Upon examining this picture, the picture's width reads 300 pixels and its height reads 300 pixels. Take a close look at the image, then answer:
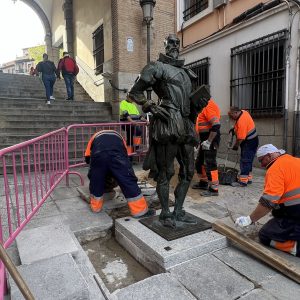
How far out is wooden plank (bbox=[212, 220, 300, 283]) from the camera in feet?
7.68

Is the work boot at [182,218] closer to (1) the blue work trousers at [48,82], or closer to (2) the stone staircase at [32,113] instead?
(2) the stone staircase at [32,113]

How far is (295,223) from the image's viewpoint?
2.71 meters

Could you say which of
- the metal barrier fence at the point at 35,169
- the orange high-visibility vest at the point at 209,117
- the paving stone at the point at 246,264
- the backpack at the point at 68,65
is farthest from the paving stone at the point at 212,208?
the backpack at the point at 68,65

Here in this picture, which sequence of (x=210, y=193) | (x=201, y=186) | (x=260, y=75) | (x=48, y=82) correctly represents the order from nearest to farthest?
(x=210, y=193), (x=201, y=186), (x=260, y=75), (x=48, y=82)

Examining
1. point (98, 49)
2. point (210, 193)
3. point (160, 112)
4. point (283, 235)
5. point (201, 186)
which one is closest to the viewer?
point (283, 235)

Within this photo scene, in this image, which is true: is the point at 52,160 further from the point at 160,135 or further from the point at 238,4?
the point at 238,4

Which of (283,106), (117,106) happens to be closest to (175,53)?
(283,106)

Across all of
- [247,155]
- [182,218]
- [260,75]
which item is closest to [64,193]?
[182,218]

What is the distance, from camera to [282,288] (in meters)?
2.24

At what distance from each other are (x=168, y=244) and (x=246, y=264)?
2.41 feet

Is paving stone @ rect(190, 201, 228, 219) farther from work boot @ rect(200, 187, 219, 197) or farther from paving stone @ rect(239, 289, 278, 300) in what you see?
paving stone @ rect(239, 289, 278, 300)

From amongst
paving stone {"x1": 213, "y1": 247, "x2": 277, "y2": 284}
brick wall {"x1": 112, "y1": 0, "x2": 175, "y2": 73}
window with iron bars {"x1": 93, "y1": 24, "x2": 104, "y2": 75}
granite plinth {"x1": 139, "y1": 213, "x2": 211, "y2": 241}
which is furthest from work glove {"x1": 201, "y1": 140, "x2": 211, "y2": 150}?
window with iron bars {"x1": 93, "y1": 24, "x2": 104, "y2": 75}

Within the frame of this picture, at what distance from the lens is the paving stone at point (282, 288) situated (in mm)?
2156

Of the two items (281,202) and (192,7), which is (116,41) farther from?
(281,202)
